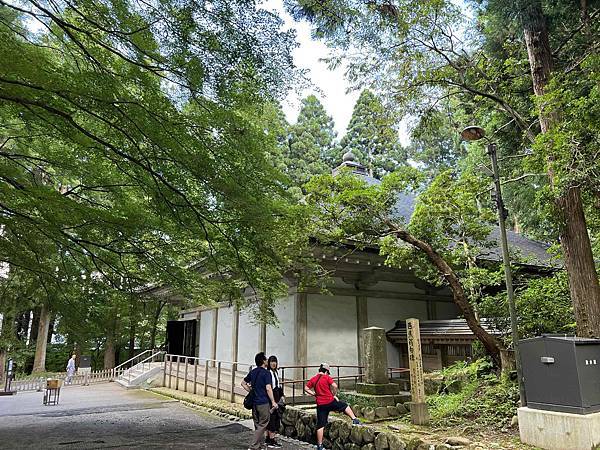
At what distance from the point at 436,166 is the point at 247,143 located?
29.5m

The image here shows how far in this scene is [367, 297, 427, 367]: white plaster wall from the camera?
12.0m

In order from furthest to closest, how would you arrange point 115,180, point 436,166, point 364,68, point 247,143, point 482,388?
point 436,166, point 364,68, point 482,388, point 115,180, point 247,143

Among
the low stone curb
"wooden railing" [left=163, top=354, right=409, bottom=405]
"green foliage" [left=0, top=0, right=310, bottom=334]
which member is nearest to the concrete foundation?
"green foliage" [left=0, top=0, right=310, bottom=334]

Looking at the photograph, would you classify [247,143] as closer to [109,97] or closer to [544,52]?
[109,97]

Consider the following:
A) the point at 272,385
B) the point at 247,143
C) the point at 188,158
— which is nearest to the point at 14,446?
the point at 272,385

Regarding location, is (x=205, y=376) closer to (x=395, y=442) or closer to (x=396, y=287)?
(x=396, y=287)

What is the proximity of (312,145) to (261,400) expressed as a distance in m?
28.4

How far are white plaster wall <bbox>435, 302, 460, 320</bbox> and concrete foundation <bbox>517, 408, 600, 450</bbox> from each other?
26.7 feet

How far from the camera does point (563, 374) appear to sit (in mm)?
4945

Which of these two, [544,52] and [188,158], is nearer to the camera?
[188,158]

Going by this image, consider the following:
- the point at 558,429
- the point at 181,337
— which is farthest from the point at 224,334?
the point at 558,429

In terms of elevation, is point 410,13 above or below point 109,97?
above

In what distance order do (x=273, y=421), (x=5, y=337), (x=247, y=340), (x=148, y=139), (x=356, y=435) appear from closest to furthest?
(x=148, y=139), (x=356, y=435), (x=273, y=421), (x=247, y=340), (x=5, y=337)

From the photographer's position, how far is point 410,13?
7.99 meters
